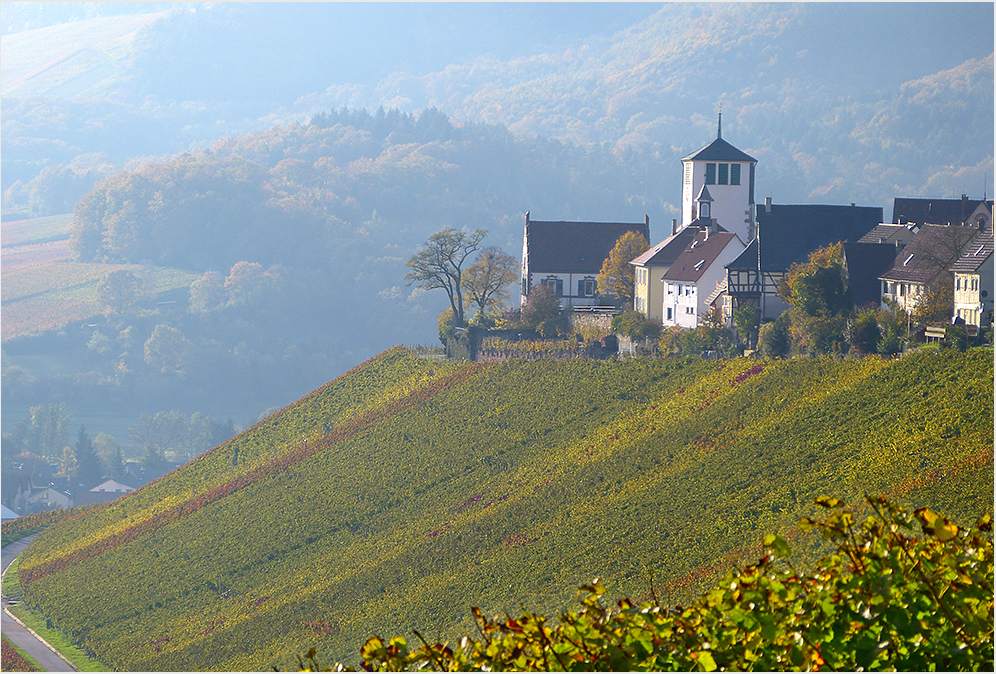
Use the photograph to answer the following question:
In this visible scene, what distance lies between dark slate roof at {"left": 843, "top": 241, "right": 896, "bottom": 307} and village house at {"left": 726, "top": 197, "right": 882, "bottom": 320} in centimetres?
348

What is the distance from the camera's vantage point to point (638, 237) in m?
59.8

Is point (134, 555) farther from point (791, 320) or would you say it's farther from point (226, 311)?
point (226, 311)

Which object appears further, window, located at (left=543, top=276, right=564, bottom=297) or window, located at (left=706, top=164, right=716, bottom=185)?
window, located at (left=543, top=276, right=564, bottom=297)

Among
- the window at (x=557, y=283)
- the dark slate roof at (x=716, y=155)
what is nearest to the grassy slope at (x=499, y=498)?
the window at (x=557, y=283)

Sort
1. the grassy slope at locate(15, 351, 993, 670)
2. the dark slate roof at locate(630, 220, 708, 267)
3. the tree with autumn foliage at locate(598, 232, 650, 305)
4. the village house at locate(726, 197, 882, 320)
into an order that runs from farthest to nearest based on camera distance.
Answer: the tree with autumn foliage at locate(598, 232, 650, 305) < the dark slate roof at locate(630, 220, 708, 267) < the village house at locate(726, 197, 882, 320) < the grassy slope at locate(15, 351, 993, 670)

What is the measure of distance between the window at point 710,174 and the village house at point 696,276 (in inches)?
182

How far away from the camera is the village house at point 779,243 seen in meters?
45.0

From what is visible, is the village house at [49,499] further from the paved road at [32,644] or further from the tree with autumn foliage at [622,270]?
the tree with autumn foliage at [622,270]

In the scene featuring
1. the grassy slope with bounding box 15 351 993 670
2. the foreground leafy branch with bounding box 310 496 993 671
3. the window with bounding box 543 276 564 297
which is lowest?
the grassy slope with bounding box 15 351 993 670

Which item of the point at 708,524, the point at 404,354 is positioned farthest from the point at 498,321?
the point at 708,524

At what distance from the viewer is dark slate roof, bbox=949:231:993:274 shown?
35938 mm

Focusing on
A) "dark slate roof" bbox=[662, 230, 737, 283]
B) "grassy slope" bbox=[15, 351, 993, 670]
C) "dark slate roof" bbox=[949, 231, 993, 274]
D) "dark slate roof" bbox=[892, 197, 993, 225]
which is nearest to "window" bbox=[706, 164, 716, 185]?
"dark slate roof" bbox=[662, 230, 737, 283]

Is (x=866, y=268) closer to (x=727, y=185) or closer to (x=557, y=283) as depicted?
(x=727, y=185)

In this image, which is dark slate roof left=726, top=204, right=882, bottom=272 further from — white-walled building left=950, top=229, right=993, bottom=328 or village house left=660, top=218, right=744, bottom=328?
white-walled building left=950, top=229, right=993, bottom=328
